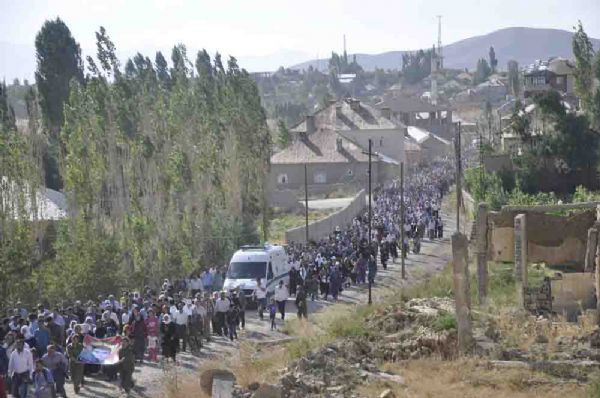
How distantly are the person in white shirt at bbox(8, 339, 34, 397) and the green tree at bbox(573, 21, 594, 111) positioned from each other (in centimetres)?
5135

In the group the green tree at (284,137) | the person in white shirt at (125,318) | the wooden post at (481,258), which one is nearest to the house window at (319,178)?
the green tree at (284,137)

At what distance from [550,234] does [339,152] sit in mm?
43686

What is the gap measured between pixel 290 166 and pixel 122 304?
50.8 m

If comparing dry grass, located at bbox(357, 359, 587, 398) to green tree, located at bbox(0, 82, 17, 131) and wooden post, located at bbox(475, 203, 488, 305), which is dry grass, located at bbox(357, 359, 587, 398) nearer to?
wooden post, located at bbox(475, 203, 488, 305)

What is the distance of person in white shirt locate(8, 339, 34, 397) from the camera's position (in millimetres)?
19484

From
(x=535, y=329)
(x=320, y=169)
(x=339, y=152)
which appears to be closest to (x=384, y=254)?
(x=535, y=329)

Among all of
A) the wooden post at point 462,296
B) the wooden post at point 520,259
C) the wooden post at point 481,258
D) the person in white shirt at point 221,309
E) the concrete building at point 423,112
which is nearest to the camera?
the wooden post at point 462,296

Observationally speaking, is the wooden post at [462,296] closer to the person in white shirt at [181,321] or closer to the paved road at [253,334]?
the paved road at [253,334]

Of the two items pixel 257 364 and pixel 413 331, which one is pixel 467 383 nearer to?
pixel 413 331

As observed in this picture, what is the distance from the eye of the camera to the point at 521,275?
2958 centimetres

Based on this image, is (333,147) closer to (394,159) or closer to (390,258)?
(394,159)

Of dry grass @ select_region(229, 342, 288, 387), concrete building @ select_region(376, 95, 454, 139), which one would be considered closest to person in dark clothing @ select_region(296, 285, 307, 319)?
dry grass @ select_region(229, 342, 288, 387)

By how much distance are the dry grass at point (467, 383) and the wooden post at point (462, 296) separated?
787 mm

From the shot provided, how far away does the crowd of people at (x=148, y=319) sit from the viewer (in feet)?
66.1
